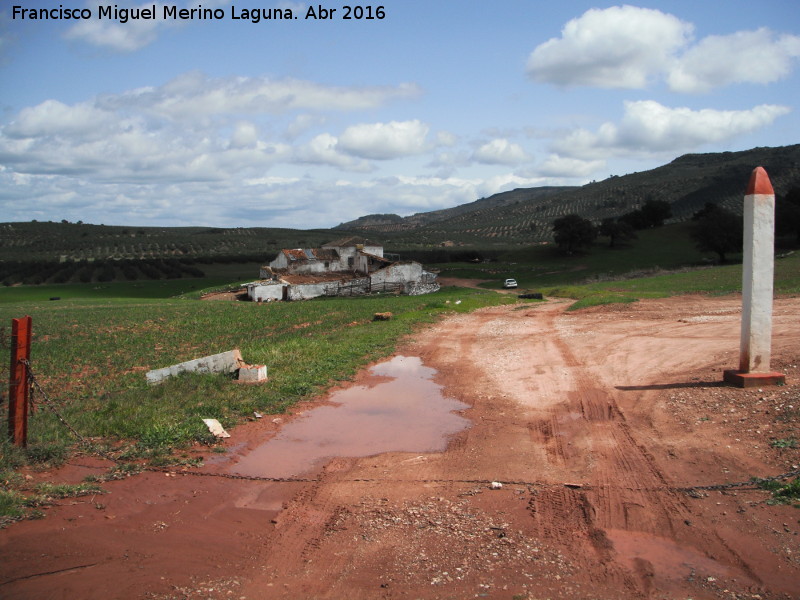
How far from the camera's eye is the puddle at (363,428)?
9727mm

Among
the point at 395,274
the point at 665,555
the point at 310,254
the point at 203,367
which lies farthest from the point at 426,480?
the point at 310,254

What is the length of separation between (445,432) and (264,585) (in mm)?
5485

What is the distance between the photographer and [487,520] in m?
7.30

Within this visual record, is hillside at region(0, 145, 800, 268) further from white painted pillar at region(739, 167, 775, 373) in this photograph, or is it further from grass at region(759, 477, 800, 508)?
grass at region(759, 477, 800, 508)

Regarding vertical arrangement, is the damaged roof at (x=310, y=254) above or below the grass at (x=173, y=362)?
above

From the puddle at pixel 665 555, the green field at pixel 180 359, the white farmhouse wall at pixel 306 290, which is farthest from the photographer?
the white farmhouse wall at pixel 306 290

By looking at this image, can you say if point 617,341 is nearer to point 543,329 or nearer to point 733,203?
point 543,329

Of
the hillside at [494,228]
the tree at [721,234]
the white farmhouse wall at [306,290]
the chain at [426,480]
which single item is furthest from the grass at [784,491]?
the hillside at [494,228]

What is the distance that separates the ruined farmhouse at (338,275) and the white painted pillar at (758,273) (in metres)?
44.4

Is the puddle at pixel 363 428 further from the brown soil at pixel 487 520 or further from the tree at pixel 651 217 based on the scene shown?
the tree at pixel 651 217

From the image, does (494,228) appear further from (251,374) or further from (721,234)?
(251,374)

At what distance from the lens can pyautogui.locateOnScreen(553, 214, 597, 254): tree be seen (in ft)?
251

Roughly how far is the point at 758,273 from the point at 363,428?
7746 mm

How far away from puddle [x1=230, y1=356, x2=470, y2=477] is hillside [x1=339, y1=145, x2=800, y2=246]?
107441 millimetres
